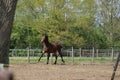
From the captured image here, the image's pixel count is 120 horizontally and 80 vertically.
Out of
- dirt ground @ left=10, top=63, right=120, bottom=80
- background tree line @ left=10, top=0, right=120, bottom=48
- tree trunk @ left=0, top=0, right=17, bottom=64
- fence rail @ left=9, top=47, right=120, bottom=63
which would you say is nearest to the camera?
tree trunk @ left=0, top=0, right=17, bottom=64

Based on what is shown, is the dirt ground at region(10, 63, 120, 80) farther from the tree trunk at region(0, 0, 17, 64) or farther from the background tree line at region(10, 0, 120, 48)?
the background tree line at region(10, 0, 120, 48)

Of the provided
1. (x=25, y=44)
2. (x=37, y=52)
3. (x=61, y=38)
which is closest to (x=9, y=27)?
(x=37, y=52)

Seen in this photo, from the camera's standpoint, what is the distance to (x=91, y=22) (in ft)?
150

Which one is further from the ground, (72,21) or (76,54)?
(72,21)

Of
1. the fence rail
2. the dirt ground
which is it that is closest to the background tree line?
the fence rail

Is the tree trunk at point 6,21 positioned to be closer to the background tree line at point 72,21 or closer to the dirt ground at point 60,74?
the dirt ground at point 60,74

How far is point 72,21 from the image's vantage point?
45.4 metres

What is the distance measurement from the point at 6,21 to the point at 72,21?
37.2 metres

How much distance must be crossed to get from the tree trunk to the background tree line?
114 ft

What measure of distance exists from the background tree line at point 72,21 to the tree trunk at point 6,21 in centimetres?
3465

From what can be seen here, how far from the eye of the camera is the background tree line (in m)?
44.0

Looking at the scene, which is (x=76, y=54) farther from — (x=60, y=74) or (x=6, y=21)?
(x=6, y=21)

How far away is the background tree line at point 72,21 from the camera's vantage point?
44.0 meters

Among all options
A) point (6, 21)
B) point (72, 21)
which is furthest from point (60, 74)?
point (72, 21)
